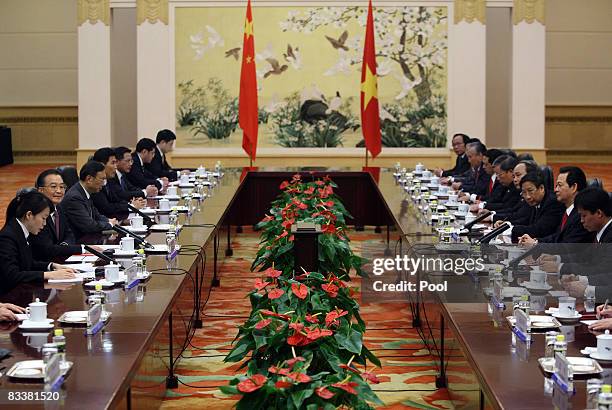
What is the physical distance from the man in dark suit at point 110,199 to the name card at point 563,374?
543cm

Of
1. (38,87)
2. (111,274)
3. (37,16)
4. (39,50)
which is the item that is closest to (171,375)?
(111,274)

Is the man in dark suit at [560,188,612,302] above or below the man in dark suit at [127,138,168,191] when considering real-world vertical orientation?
below

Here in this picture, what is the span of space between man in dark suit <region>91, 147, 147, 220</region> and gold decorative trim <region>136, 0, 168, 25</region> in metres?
5.08

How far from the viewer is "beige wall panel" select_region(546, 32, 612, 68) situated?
19.9 m

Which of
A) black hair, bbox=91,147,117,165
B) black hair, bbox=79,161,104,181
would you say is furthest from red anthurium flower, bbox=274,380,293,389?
black hair, bbox=91,147,117,165

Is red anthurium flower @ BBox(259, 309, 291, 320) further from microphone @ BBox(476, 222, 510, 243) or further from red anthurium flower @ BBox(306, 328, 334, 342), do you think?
microphone @ BBox(476, 222, 510, 243)

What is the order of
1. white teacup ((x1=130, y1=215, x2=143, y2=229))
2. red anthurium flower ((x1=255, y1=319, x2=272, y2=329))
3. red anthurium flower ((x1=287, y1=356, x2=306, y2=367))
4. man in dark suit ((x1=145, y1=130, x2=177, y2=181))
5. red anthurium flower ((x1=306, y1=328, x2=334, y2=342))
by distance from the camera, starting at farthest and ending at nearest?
man in dark suit ((x1=145, y1=130, x2=177, y2=181)) < white teacup ((x1=130, y1=215, x2=143, y2=229)) < red anthurium flower ((x1=255, y1=319, x2=272, y2=329)) < red anthurium flower ((x1=306, y1=328, x2=334, y2=342)) < red anthurium flower ((x1=287, y1=356, x2=306, y2=367))

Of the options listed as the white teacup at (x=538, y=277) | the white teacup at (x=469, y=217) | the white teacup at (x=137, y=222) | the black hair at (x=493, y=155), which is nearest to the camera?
the white teacup at (x=538, y=277)

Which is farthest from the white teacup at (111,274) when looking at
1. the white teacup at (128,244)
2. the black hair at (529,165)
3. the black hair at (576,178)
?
the black hair at (529,165)

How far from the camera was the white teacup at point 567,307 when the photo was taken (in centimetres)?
468

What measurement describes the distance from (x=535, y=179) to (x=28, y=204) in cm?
350

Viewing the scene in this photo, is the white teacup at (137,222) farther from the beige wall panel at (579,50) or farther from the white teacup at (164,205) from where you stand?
the beige wall panel at (579,50)

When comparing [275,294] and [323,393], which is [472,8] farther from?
[323,393]

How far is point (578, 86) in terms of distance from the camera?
19.9 meters
